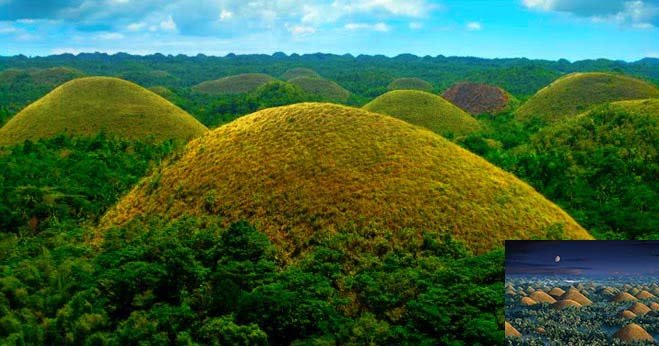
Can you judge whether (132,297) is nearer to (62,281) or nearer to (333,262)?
(62,281)

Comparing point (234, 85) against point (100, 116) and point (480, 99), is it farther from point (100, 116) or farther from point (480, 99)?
point (100, 116)

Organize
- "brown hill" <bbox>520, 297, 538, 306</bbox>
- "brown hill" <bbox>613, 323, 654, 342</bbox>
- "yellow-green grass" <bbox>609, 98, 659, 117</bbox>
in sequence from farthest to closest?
"yellow-green grass" <bbox>609, 98, 659, 117</bbox> < "brown hill" <bbox>520, 297, 538, 306</bbox> < "brown hill" <bbox>613, 323, 654, 342</bbox>

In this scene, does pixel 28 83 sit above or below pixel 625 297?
above

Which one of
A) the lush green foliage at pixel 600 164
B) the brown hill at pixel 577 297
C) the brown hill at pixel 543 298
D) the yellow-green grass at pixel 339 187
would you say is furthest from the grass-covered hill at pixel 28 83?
the brown hill at pixel 577 297

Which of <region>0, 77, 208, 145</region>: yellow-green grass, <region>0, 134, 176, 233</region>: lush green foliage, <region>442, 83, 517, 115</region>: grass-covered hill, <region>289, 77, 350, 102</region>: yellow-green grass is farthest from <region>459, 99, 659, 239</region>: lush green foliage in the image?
<region>289, 77, 350, 102</region>: yellow-green grass

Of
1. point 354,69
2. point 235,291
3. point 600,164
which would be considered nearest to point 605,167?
point 600,164

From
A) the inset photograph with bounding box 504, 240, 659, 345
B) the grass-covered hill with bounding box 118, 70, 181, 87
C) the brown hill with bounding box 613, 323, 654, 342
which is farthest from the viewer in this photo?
Result: the grass-covered hill with bounding box 118, 70, 181, 87

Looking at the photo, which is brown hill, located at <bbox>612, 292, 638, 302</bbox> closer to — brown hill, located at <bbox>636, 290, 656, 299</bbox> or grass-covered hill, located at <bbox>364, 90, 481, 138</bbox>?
brown hill, located at <bbox>636, 290, 656, 299</bbox>
